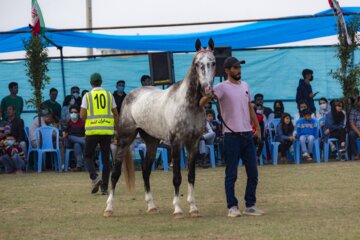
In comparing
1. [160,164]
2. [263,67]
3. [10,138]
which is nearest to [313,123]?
[263,67]

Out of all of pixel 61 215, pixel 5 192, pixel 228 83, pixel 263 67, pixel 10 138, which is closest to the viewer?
pixel 228 83

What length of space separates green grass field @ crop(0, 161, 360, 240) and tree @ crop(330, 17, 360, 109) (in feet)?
12.4

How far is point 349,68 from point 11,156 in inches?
357

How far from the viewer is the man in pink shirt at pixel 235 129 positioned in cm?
1123

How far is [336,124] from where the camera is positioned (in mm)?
22906

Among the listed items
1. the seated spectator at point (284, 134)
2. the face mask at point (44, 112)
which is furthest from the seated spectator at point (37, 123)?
the seated spectator at point (284, 134)

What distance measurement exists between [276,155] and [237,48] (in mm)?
3376

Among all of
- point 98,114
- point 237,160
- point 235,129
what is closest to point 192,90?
point 235,129

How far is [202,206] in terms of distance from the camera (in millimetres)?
12758

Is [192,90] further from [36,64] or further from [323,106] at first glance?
[323,106]

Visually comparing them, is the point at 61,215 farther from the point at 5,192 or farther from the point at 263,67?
the point at 263,67

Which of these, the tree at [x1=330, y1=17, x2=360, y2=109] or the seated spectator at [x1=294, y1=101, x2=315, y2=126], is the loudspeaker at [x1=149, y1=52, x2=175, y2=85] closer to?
the seated spectator at [x1=294, y1=101, x2=315, y2=126]

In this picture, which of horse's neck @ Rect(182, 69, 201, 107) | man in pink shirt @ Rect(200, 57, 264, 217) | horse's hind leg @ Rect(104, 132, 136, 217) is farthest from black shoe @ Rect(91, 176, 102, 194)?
man in pink shirt @ Rect(200, 57, 264, 217)

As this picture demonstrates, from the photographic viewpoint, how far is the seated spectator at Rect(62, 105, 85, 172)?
882 inches
